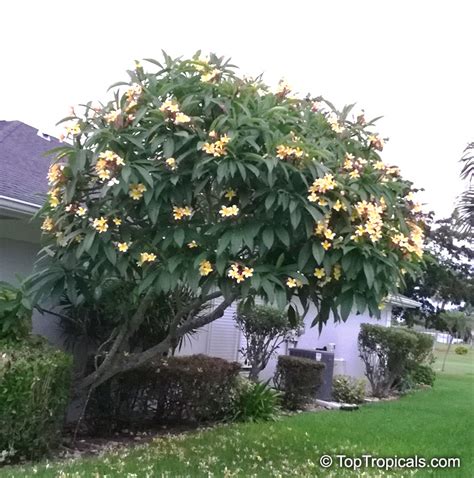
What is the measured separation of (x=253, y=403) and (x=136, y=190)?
18.0ft

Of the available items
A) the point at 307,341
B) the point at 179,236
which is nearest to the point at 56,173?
the point at 179,236

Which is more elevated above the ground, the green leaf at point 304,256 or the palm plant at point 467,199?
the palm plant at point 467,199

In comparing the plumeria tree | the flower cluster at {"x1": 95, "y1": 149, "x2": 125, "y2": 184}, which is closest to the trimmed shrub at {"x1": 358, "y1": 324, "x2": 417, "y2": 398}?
the plumeria tree

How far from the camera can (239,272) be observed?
17.1 ft

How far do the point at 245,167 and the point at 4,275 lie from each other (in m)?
4.14

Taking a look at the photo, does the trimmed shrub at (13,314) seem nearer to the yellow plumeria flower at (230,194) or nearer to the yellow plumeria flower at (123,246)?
the yellow plumeria flower at (123,246)

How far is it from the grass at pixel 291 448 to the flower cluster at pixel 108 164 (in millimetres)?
2578

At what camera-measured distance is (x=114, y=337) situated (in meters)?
7.68

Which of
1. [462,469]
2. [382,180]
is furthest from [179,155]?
[462,469]

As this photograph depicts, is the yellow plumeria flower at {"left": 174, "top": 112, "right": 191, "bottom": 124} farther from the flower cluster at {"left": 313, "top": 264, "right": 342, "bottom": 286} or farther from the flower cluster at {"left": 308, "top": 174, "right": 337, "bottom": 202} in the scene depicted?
the flower cluster at {"left": 313, "top": 264, "right": 342, "bottom": 286}

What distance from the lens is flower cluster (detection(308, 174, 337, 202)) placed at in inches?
207

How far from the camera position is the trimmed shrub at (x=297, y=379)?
11.7m

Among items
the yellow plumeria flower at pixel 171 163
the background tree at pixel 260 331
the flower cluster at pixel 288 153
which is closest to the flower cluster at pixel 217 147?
the yellow plumeria flower at pixel 171 163

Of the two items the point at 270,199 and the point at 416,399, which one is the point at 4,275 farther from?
the point at 416,399
